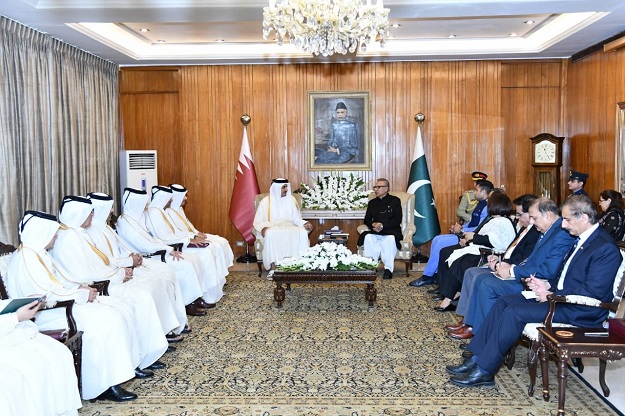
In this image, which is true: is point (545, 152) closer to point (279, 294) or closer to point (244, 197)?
point (244, 197)

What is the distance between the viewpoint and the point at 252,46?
35.8ft

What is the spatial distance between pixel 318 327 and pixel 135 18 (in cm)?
433

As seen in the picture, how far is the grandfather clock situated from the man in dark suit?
15.8 ft

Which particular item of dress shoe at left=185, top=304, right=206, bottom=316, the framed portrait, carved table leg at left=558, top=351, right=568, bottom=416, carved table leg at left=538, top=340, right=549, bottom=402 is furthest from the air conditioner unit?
carved table leg at left=558, top=351, right=568, bottom=416

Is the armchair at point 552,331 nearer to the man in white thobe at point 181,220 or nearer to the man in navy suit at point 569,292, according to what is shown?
the man in navy suit at point 569,292

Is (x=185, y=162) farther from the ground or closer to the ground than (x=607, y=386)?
farther from the ground

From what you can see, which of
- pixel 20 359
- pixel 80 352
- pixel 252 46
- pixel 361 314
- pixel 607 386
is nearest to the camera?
pixel 20 359

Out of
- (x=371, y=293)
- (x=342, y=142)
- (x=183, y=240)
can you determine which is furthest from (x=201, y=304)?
(x=342, y=142)

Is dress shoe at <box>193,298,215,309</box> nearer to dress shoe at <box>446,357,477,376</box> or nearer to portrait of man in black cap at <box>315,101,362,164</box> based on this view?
dress shoe at <box>446,357,477,376</box>

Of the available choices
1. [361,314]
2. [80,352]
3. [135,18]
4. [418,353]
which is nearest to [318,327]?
[361,314]

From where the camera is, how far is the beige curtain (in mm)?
7441

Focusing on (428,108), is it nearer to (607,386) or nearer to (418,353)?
(418,353)

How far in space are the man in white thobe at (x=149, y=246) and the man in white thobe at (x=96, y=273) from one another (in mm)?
1297

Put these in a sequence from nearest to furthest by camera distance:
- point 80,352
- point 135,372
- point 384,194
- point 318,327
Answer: point 80,352, point 135,372, point 318,327, point 384,194
